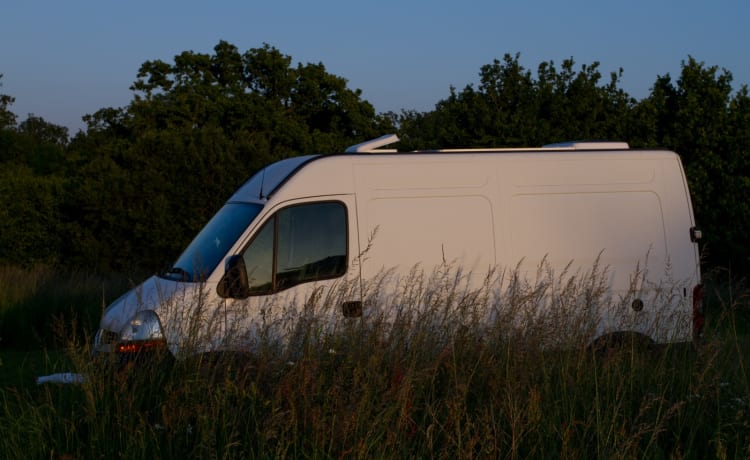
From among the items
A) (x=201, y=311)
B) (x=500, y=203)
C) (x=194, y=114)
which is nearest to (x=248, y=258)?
(x=201, y=311)

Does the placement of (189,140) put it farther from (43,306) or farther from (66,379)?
(66,379)

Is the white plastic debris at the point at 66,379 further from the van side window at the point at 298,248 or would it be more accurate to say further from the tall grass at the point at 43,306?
the tall grass at the point at 43,306

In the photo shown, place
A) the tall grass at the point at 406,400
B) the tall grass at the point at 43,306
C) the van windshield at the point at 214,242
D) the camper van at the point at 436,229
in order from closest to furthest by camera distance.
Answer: the tall grass at the point at 406,400
the camper van at the point at 436,229
the van windshield at the point at 214,242
the tall grass at the point at 43,306

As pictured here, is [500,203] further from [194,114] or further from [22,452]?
[194,114]

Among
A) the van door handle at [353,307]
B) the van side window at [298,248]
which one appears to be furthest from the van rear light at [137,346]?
the van door handle at [353,307]

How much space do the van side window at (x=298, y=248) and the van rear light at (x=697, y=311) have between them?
3.10m

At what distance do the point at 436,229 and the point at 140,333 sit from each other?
106 inches

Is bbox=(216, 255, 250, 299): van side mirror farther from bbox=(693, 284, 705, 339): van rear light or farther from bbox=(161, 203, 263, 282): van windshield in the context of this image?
bbox=(693, 284, 705, 339): van rear light

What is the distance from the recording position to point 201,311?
19.1 ft

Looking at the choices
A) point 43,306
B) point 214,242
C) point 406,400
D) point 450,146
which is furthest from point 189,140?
point 406,400

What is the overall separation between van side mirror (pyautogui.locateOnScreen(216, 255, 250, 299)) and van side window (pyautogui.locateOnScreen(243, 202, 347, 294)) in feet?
0.55

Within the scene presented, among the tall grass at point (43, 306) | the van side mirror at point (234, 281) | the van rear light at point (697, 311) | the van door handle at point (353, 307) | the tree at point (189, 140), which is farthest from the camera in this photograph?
the tree at point (189, 140)

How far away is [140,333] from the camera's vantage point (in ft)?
22.4

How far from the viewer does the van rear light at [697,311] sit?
755 cm
